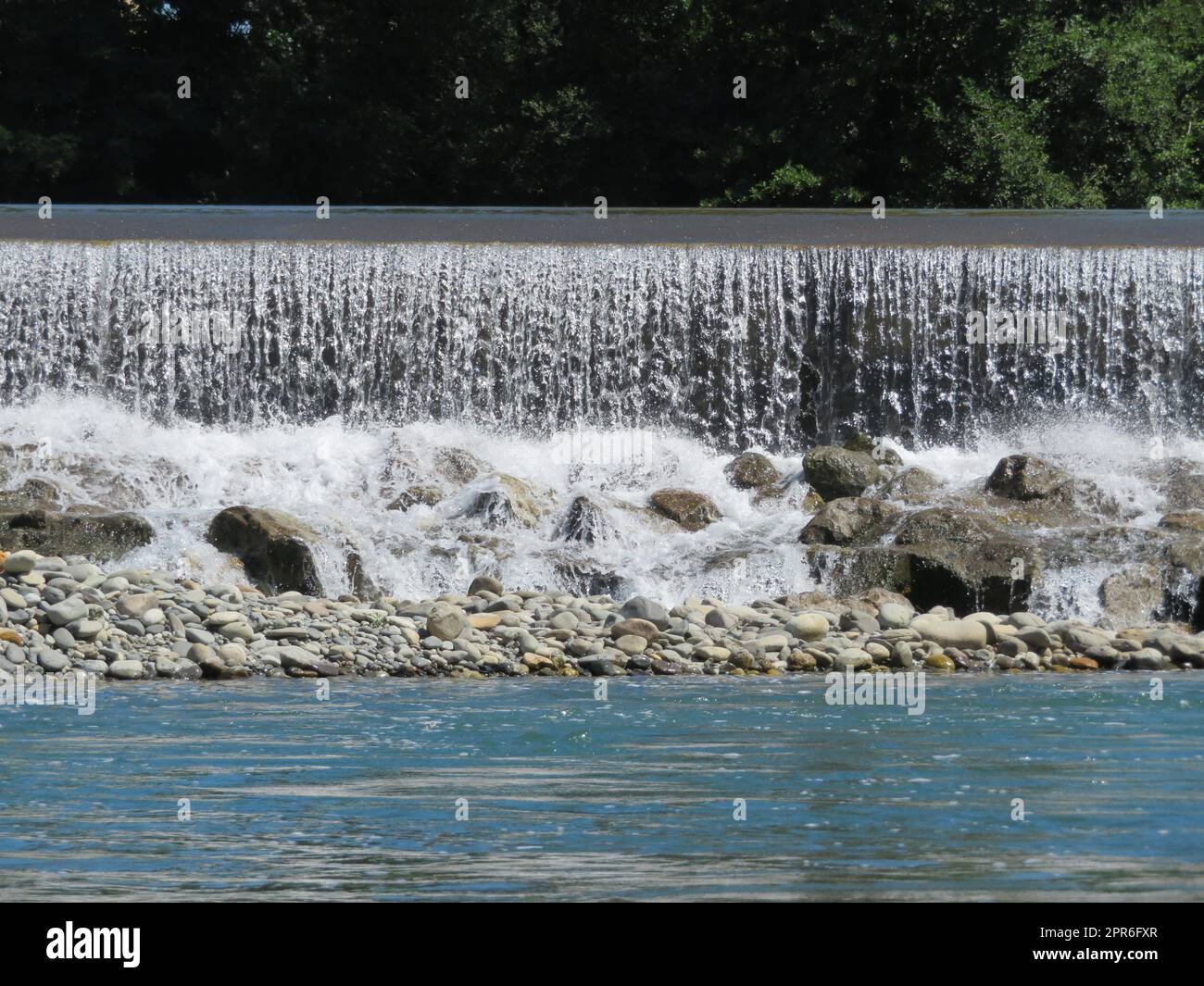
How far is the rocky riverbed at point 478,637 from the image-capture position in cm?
1365

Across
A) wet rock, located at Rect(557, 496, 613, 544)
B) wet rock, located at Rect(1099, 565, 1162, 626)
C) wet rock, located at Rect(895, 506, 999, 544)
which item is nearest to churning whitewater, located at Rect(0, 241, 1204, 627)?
wet rock, located at Rect(557, 496, 613, 544)

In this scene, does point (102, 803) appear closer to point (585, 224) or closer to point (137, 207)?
point (585, 224)

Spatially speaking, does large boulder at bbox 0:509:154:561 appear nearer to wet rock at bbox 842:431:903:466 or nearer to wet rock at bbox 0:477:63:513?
wet rock at bbox 0:477:63:513

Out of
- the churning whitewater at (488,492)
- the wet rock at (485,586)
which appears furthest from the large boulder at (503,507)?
the wet rock at (485,586)

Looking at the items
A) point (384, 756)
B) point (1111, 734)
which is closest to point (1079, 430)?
point (1111, 734)

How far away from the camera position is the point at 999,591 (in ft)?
54.0

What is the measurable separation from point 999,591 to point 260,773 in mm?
8509

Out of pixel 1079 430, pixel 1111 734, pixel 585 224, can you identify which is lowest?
pixel 1111 734

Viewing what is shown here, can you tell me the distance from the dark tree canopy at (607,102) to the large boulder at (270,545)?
15.1 meters

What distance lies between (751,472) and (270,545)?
5.68m

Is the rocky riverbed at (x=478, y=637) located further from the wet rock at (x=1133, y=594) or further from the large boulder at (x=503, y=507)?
the large boulder at (x=503, y=507)

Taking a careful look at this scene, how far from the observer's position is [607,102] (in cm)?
3369

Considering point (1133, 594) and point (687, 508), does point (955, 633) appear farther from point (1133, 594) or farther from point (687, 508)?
point (687, 508)
